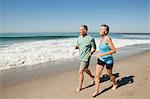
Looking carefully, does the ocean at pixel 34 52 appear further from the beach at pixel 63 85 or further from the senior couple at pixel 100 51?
the senior couple at pixel 100 51

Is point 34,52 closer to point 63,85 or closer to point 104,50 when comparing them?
point 63,85

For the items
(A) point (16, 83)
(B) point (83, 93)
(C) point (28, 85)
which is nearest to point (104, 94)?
(B) point (83, 93)

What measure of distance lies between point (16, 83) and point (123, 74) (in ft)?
11.9

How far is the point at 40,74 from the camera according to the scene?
8.54 meters

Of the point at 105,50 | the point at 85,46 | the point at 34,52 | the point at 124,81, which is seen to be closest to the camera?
the point at 105,50

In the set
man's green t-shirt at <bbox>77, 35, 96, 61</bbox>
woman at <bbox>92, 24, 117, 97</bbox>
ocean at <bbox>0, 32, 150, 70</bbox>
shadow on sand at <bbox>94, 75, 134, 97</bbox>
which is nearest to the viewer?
woman at <bbox>92, 24, 117, 97</bbox>

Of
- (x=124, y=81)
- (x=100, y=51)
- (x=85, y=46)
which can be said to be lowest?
(x=124, y=81)

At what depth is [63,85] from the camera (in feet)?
22.5

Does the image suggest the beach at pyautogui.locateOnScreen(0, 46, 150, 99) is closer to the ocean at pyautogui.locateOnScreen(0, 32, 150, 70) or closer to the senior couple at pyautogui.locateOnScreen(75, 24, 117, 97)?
the senior couple at pyautogui.locateOnScreen(75, 24, 117, 97)

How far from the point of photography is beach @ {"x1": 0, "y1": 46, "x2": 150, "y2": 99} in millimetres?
5922

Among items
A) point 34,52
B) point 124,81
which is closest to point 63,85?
point 124,81

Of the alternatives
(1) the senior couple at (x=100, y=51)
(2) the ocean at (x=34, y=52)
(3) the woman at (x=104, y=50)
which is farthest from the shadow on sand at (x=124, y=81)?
(2) the ocean at (x=34, y=52)

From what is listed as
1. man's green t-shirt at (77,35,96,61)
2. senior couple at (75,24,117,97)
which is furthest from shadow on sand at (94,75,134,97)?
man's green t-shirt at (77,35,96,61)

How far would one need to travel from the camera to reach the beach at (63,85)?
5.92 metres
